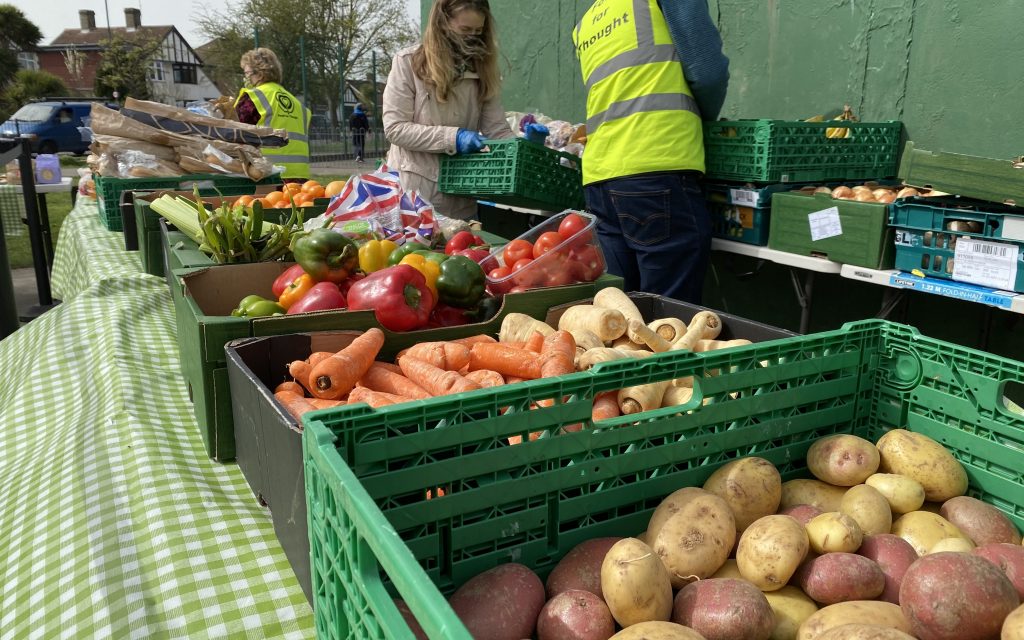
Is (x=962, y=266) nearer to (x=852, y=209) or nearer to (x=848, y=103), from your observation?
(x=852, y=209)

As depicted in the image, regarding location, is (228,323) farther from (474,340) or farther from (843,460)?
(843,460)

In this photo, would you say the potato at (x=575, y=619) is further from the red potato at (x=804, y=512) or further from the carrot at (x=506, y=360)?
the carrot at (x=506, y=360)

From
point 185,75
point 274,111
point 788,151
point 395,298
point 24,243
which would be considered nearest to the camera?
point 395,298

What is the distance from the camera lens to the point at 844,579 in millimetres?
1100

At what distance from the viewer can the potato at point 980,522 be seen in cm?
127

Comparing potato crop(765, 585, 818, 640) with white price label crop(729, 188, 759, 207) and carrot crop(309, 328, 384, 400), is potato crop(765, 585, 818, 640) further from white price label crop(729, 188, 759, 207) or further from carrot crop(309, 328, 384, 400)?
white price label crop(729, 188, 759, 207)

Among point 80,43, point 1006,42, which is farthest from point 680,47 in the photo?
point 80,43

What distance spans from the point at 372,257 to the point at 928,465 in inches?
63.0

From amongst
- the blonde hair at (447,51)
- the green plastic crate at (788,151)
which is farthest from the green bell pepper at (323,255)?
the green plastic crate at (788,151)

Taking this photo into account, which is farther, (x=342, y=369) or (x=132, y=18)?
(x=132, y=18)

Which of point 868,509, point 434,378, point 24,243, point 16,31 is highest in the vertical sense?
point 16,31

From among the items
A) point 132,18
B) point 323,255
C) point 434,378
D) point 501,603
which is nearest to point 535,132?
point 323,255

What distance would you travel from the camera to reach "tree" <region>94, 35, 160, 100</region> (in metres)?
36.4

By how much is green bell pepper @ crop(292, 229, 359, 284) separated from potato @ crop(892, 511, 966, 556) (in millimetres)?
1550
